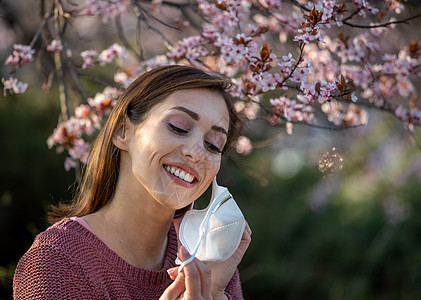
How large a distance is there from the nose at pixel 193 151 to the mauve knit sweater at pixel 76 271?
0.37m

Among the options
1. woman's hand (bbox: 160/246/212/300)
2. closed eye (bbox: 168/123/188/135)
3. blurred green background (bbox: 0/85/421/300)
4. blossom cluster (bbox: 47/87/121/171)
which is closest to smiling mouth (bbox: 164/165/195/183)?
closed eye (bbox: 168/123/188/135)

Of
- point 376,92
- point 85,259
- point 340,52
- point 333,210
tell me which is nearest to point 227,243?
point 85,259

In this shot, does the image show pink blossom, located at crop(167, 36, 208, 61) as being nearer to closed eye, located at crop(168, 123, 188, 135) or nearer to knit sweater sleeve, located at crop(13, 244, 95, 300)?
closed eye, located at crop(168, 123, 188, 135)

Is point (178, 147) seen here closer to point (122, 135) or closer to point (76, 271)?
point (122, 135)

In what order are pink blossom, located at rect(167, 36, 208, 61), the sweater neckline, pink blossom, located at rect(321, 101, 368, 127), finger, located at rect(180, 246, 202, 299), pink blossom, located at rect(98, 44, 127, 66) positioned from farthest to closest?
pink blossom, located at rect(321, 101, 368, 127), pink blossom, located at rect(98, 44, 127, 66), pink blossom, located at rect(167, 36, 208, 61), the sweater neckline, finger, located at rect(180, 246, 202, 299)

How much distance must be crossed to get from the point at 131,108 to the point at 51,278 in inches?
20.9

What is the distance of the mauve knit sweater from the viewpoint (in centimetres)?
153

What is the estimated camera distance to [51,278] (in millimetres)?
1523

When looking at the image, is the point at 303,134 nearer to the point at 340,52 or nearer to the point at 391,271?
the point at 391,271

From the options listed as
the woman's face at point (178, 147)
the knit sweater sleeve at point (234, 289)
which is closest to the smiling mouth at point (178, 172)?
the woman's face at point (178, 147)

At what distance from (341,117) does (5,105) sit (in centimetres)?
249

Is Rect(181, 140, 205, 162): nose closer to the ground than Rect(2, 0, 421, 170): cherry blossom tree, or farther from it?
farther from it

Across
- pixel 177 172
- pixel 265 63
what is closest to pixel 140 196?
pixel 177 172

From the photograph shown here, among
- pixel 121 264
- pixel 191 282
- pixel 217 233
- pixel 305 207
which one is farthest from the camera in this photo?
pixel 305 207
